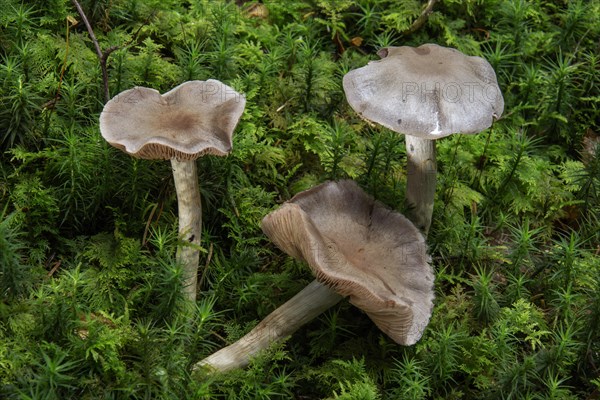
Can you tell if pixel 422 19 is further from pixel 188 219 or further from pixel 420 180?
pixel 188 219

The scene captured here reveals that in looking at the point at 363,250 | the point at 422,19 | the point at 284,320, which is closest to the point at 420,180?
the point at 363,250

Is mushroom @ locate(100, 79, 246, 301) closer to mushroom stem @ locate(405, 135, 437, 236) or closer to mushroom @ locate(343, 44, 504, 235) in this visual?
mushroom @ locate(343, 44, 504, 235)

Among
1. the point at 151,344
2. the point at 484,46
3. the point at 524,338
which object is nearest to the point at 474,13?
the point at 484,46

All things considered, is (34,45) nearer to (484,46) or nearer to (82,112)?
(82,112)

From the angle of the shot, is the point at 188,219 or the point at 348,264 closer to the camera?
the point at 348,264

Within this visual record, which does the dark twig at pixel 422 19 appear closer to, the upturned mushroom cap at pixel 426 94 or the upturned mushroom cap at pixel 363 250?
the upturned mushroom cap at pixel 426 94
